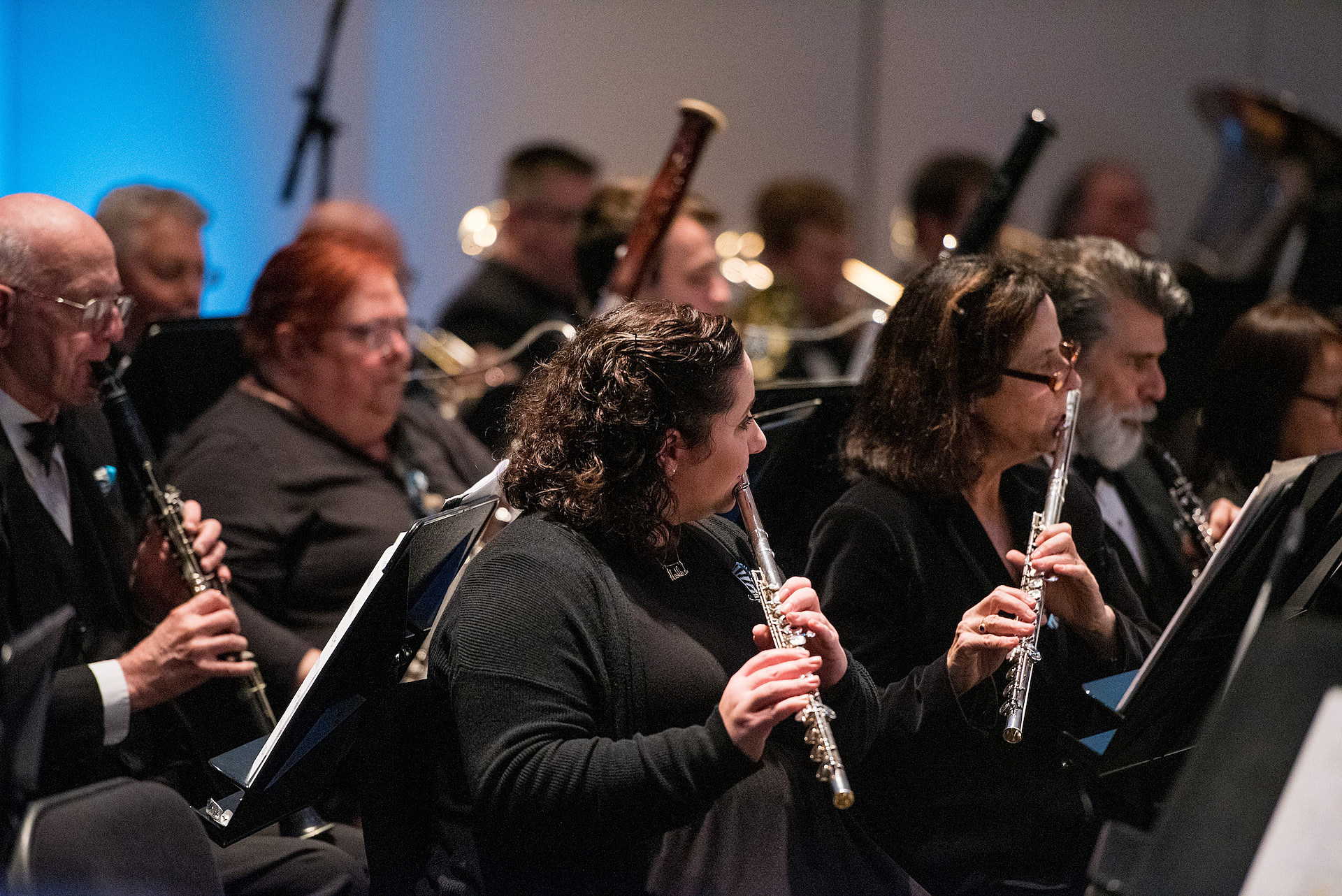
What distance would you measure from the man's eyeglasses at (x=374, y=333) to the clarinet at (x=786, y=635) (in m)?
1.06

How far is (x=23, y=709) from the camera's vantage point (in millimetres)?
1241

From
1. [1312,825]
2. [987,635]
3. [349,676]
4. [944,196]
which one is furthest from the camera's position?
[944,196]

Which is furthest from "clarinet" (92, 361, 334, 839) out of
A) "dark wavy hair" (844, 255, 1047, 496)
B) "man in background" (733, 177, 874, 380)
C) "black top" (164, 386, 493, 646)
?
"man in background" (733, 177, 874, 380)

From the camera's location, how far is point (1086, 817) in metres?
1.92

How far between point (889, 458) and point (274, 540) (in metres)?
1.12

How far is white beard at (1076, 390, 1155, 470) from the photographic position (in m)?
2.24

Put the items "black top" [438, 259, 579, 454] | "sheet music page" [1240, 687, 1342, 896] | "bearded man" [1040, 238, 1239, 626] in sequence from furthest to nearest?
1. "black top" [438, 259, 579, 454]
2. "bearded man" [1040, 238, 1239, 626]
3. "sheet music page" [1240, 687, 1342, 896]

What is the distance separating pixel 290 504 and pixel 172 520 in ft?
1.40

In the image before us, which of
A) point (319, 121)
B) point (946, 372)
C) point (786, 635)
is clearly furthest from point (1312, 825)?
point (319, 121)

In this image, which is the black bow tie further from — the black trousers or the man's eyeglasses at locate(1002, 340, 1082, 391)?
the man's eyeglasses at locate(1002, 340, 1082, 391)

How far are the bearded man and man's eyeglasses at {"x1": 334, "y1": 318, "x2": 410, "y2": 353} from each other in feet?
4.03

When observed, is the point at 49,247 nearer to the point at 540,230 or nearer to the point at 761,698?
the point at 761,698

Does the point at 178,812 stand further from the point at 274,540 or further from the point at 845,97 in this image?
the point at 845,97

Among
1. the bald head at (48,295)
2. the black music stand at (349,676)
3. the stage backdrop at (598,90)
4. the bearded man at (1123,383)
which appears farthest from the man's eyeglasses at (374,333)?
the stage backdrop at (598,90)
